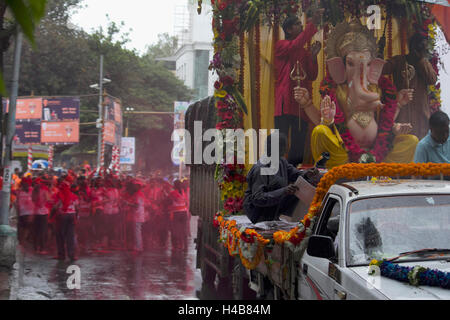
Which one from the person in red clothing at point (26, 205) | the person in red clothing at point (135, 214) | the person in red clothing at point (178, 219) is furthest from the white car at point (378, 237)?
the person in red clothing at point (26, 205)

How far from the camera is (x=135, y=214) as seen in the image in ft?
53.7

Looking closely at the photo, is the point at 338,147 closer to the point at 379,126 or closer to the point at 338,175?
the point at 379,126

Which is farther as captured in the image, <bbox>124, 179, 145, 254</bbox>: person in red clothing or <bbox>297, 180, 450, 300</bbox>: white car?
<bbox>124, 179, 145, 254</bbox>: person in red clothing

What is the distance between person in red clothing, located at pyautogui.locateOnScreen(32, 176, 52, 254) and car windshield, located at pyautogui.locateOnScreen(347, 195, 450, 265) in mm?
12942

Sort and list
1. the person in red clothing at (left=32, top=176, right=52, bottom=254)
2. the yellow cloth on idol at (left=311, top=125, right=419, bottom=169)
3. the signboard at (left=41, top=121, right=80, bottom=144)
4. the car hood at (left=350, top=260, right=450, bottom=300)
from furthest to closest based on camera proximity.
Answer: the signboard at (left=41, top=121, right=80, bottom=144), the person in red clothing at (left=32, top=176, right=52, bottom=254), the yellow cloth on idol at (left=311, top=125, right=419, bottom=169), the car hood at (left=350, top=260, right=450, bottom=300)

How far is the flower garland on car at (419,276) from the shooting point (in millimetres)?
3506

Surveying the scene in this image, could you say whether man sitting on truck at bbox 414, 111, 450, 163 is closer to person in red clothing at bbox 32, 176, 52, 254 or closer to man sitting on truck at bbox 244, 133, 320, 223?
man sitting on truck at bbox 244, 133, 320, 223

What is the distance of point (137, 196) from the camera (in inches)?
653

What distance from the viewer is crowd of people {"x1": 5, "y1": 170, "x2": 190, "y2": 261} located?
16.3m

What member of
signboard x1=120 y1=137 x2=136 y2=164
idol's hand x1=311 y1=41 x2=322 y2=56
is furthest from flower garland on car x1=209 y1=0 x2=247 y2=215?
signboard x1=120 y1=137 x2=136 y2=164

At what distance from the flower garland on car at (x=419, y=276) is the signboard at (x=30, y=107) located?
3057 centimetres

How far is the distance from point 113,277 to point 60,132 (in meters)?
24.9

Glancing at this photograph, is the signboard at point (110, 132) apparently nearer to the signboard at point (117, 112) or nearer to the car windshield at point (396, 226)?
the signboard at point (117, 112)
